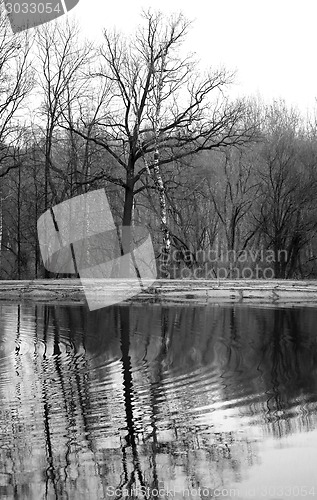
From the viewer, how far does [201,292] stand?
19.8m

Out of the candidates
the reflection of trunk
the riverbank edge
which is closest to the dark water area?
the reflection of trunk

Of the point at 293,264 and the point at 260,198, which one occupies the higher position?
the point at 260,198

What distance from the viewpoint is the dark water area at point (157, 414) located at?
15.3ft

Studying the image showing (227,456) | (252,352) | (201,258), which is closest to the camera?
(227,456)

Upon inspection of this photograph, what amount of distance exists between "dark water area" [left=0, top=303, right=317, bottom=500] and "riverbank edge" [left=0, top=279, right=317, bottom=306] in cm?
671

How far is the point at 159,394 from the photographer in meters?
7.43

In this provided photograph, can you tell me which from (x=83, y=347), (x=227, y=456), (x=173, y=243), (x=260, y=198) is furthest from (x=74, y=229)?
(x=227, y=456)

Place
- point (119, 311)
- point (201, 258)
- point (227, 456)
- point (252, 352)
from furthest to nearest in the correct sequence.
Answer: point (201, 258), point (119, 311), point (252, 352), point (227, 456)

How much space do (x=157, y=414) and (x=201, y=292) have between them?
43.7ft

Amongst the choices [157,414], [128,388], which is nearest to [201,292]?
[128,388]

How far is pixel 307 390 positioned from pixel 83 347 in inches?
156

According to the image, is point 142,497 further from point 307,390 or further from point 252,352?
point 252,352

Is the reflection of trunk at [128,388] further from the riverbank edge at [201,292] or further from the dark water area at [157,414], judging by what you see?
the riverbank edge at [201,292]

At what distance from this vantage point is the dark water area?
15.3ft
